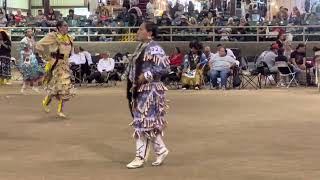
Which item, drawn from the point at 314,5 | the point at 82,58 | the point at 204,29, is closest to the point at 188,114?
the point at 82,58

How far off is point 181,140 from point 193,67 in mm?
7910

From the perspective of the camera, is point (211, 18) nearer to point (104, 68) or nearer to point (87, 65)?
point (87, 65)

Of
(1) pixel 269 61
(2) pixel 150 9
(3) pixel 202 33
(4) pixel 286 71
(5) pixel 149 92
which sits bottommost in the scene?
(4) pixel 286 71

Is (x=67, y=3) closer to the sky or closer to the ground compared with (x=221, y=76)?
closer to the sky

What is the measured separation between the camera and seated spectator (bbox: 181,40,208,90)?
16469 millimetres

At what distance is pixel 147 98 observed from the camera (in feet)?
23.1

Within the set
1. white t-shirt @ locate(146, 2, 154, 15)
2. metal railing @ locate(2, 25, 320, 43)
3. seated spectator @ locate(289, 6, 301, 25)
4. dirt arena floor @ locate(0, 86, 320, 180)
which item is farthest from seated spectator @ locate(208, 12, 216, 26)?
dirt arena floor @ locate(0, 86, 320, 180)

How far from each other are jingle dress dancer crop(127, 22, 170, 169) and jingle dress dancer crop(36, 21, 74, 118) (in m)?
3.81

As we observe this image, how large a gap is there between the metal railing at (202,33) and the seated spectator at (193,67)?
5.84 meters

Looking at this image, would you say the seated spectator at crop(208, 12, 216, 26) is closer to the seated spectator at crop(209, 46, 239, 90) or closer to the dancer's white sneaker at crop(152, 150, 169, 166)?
the seated spectator at crop(209, 46, 239, 90)

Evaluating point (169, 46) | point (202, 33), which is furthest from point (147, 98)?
point (202, 33)

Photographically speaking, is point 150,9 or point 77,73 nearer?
point 77,73

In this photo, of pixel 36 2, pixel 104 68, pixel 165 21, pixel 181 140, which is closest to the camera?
pixel 181 140

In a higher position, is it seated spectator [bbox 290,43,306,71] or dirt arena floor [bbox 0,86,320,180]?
seated spectator [bbox 290,43,306,71]
